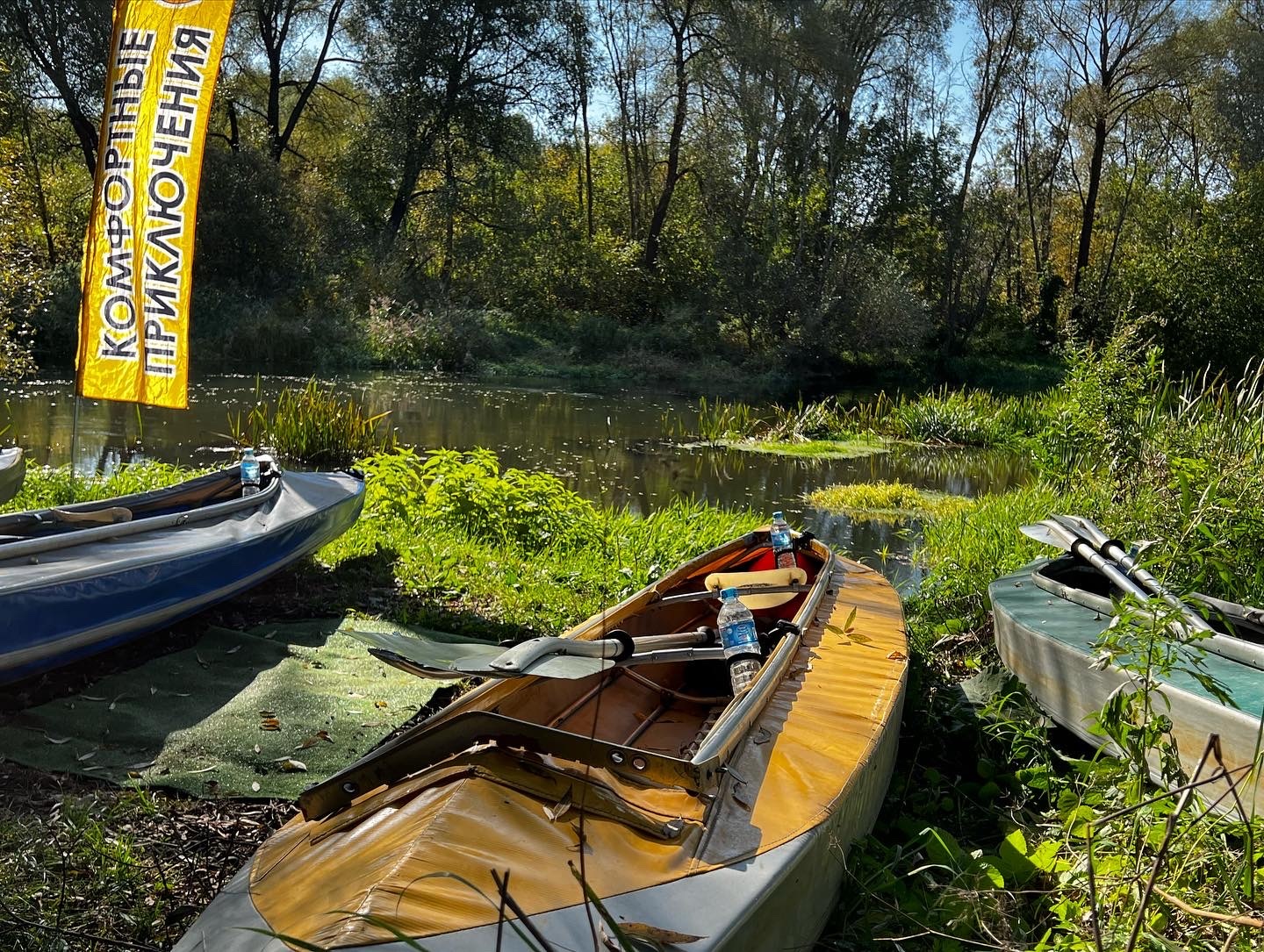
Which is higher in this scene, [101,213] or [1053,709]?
[101,213]

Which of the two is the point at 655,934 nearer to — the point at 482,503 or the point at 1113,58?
the point at 482,503

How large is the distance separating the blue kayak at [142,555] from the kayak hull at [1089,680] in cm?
375

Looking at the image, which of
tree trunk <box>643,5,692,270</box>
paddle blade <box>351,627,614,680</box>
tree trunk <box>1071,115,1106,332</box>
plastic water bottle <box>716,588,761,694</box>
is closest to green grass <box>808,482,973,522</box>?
plastic water bottle <box>716,588,761,694</box>

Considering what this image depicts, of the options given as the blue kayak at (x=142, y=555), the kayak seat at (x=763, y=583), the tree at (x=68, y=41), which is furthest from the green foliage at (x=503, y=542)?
the tree at (x=68, y=41)

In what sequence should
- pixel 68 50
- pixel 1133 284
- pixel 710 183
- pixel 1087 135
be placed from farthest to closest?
pixel 1087 135 < pixel 710 183 < pixel 1133 284 < pixel 68 50

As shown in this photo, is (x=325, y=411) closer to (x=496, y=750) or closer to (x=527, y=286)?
(x=496, y=750)

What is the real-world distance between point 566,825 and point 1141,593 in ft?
8.58

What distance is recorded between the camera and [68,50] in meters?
22.1

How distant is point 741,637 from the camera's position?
3461 mm

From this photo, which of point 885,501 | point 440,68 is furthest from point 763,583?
point 440,68

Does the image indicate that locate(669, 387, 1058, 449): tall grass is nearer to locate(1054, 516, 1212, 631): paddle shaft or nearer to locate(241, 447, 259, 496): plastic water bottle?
locate(241, 447, 259, 496): plastic water bottle

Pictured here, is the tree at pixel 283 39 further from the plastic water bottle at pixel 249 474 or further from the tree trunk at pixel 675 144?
the plastic water bottle at pixel 249 474

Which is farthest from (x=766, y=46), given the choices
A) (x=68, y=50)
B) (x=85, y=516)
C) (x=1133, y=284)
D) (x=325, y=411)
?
(x=85, y=516)

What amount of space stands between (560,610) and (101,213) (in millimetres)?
3601
